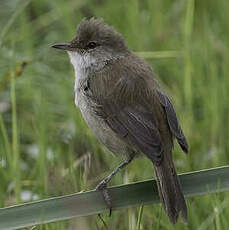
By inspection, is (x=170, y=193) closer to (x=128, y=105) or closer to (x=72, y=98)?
(x=128, y=105)

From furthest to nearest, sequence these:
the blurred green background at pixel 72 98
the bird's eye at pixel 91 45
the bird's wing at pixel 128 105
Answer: the bird's eye at pixel 91 45, the blurred green background at pixel 72 98, the bird's wing at pixel 128 105

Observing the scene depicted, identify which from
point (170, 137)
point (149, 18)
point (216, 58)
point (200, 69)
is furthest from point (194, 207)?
point (149, 18)

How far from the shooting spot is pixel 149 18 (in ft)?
23.4

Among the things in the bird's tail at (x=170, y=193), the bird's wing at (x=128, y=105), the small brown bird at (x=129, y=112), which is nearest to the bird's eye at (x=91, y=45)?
the small brown bird at (x=129, y=112)

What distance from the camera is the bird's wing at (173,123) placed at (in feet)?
13.1

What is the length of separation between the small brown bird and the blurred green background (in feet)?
0.71

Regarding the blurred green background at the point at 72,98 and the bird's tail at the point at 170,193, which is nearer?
the bird's tail at the point at 170,193

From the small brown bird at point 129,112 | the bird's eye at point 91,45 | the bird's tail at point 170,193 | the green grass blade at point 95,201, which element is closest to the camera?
the green grass blade at point 95,201

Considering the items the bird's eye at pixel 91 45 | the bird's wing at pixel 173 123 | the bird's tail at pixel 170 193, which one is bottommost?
the bird's tail at pixel 170 193

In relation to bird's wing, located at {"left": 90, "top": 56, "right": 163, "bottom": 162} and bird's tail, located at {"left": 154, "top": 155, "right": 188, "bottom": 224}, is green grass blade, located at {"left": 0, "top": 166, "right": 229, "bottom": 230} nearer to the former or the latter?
bird's tail, located at {"left": 154, "top": 155, "right": 188, "bottom": 224}

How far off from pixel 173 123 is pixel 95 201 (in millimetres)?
865

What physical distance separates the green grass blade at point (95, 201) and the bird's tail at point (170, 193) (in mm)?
60

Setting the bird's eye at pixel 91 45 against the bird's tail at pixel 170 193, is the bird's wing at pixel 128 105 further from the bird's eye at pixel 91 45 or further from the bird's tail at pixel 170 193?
the bird's eye at pixel 91 45

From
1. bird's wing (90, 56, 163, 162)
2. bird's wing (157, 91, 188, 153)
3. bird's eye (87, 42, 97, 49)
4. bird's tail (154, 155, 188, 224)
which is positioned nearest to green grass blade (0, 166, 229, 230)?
bird's tail (154, 155, 188, 224)
